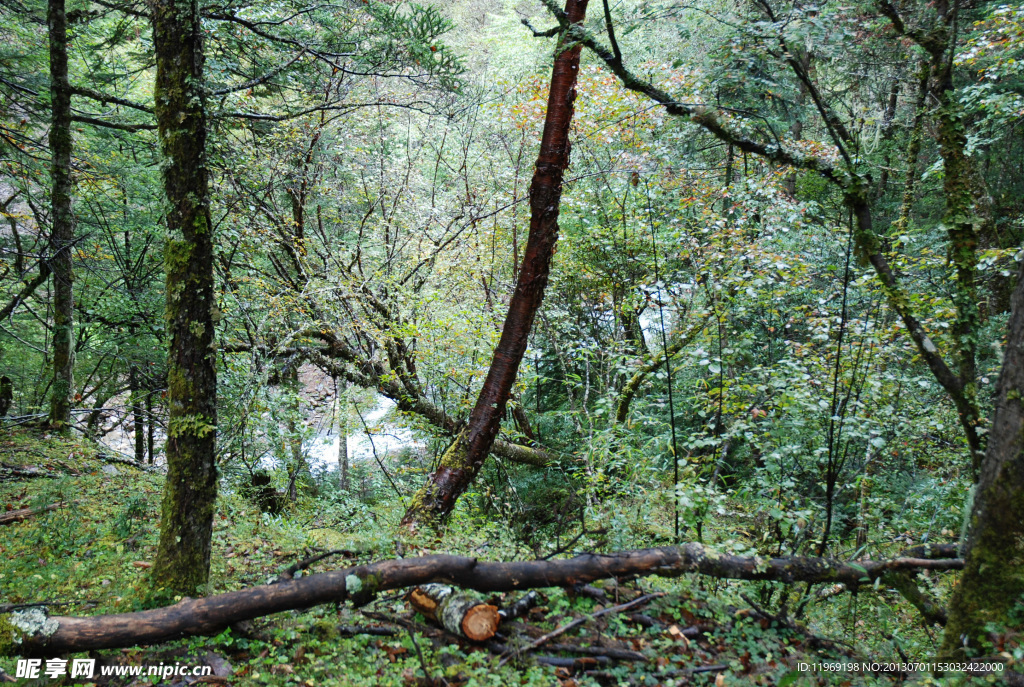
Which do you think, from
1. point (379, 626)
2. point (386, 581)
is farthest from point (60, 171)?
point (379, 626)

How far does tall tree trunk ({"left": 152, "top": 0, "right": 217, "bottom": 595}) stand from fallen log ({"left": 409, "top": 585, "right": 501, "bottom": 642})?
1.57m

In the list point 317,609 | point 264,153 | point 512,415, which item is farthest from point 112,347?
point 317,609

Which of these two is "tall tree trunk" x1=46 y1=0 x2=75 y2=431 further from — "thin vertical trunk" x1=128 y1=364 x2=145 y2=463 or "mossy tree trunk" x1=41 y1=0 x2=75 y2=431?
"thin vertical trunk" x1=128 y1=364 x2=145 y2=463

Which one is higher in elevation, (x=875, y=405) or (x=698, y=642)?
(x=875, y=405)

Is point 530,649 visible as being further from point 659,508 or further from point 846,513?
point 846,513

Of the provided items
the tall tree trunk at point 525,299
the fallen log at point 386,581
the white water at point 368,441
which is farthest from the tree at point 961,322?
the white water at point 368,441

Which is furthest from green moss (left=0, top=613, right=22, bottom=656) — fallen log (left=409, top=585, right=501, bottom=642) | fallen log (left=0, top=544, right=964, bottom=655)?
fallen log (left=409, top=585, right=501, bottom=642)

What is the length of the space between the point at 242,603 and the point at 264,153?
21.6 ft

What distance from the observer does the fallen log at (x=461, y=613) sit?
3615 mm

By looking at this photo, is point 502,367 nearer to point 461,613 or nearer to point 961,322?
point 461,613

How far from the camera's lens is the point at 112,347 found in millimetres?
8758

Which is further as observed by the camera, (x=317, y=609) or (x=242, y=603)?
(x=317, y=609)

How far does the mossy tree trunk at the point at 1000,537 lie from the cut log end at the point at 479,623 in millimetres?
2806

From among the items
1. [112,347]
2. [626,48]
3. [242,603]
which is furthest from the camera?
[626,48]
